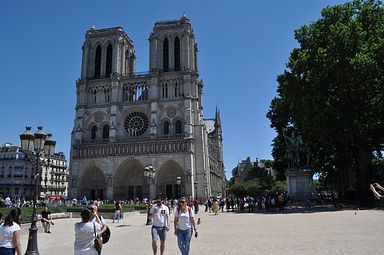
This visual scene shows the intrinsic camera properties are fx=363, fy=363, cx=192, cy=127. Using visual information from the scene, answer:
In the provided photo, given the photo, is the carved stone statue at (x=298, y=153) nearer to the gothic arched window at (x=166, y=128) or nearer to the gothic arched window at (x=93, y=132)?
the gothic arched window at (x=166, y=128)

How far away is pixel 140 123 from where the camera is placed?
54500mm

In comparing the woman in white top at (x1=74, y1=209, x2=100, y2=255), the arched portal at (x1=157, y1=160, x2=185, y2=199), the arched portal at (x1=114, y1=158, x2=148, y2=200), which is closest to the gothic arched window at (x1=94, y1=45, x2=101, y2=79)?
the arched portal at (x1=114, y1=158, x2=148, y2=200)

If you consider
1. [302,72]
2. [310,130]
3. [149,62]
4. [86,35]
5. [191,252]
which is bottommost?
[191,252]

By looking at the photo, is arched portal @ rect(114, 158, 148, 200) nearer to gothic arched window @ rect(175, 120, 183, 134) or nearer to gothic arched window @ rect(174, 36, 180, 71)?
gothic arched window @ rect(175, 120, 183, 134)

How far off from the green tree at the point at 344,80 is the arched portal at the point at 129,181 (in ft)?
96.3

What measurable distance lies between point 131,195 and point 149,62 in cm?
2049

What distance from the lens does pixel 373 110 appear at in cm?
2556

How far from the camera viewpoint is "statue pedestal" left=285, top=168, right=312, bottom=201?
2955 cm

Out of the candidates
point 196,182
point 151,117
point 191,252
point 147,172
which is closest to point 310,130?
point 147,172

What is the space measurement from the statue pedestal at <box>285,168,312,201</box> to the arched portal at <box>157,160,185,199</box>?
2280 centimetres

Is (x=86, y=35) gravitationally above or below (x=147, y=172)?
above

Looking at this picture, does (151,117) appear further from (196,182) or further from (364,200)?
(364,200)

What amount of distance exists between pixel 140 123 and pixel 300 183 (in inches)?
1191

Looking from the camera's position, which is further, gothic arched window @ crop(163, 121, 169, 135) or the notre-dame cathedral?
gothic arched window @ crop(163, 121, 169, 135)
